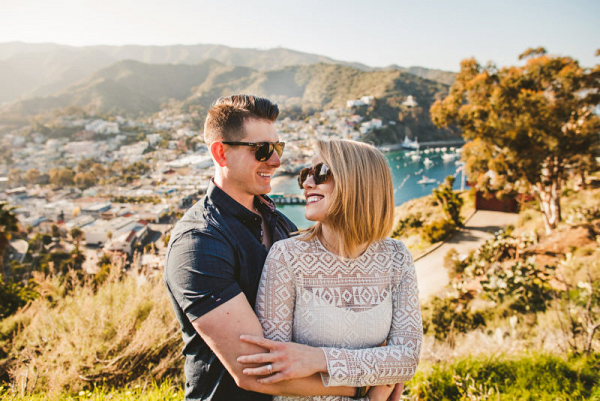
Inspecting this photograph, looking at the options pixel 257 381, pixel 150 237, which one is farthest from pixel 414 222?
pixel 150 237

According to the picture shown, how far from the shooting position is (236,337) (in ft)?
3.43

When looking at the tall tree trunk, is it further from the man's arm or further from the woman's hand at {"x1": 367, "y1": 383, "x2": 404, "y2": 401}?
the man's arm

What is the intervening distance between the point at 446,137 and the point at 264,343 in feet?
284

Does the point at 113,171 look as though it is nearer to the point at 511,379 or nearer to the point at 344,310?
the point at 511,379

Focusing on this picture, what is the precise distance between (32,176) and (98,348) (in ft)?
217

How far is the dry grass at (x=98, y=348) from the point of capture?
7.84 ft

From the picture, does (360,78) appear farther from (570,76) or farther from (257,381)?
(257,381)

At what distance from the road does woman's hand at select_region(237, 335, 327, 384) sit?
710 cm

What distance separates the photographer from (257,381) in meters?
1.05

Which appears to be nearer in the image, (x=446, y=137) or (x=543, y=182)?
(x=543, y=182)

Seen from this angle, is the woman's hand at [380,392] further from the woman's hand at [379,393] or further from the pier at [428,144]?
the pier at [428,144]

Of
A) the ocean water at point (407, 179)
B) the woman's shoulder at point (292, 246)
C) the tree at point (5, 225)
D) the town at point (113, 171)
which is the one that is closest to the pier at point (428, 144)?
the ocean water at point (407, 179)

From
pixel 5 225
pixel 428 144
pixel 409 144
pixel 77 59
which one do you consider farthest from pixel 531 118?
pixel 77 59

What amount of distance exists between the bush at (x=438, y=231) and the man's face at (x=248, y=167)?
1215 cm
